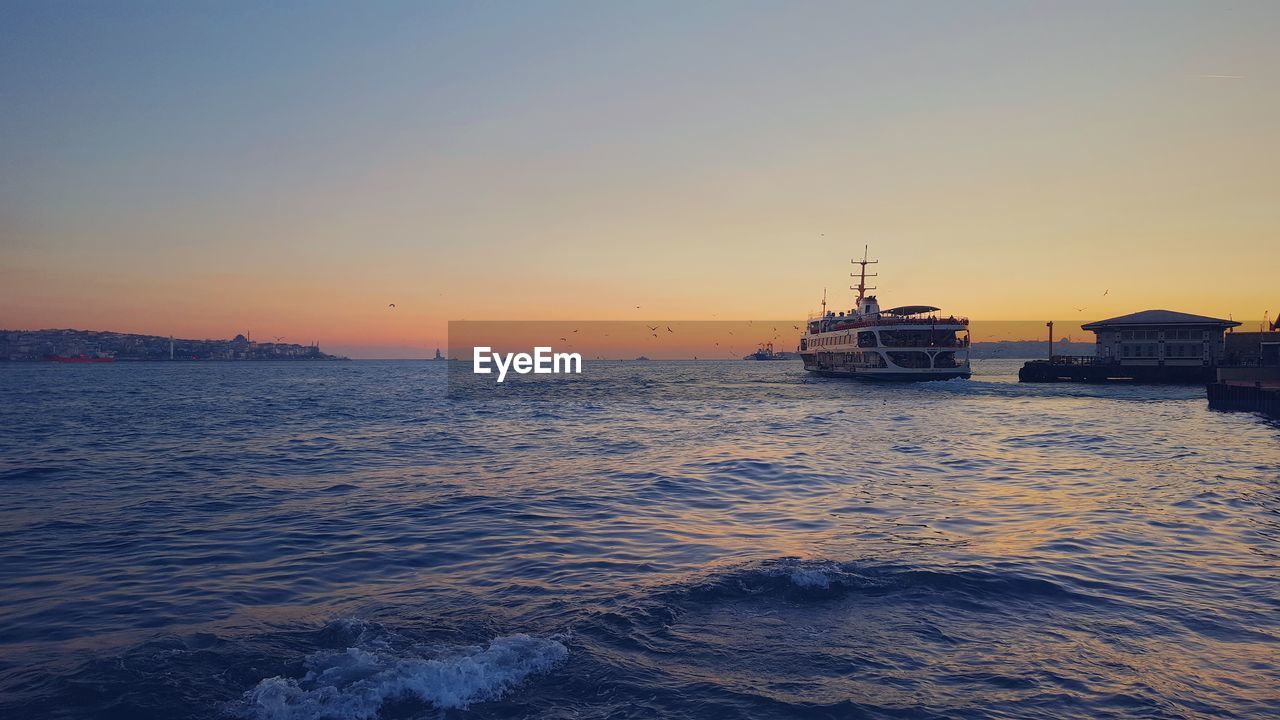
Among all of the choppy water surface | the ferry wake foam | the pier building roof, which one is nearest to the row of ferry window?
the pier building roof

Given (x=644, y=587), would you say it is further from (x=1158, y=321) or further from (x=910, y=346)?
(x=1158, y=321)

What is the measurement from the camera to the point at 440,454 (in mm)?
28594

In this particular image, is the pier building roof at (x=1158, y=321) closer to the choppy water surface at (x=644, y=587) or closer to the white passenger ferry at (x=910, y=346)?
the white passenger ferry at (x=910, y=346)

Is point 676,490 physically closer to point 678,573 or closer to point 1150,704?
point 678,573

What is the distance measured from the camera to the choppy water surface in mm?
7172

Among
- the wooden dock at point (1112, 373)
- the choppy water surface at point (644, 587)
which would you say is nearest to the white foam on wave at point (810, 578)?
the choppy water surface at point (644, 587)

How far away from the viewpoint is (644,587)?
34.7 feet

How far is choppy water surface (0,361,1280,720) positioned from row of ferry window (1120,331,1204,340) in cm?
7340

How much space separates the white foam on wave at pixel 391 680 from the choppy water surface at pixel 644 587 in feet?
0.13

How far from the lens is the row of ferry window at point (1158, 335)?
84.5 metres

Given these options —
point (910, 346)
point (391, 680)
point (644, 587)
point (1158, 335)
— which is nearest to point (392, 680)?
point (391, 680)

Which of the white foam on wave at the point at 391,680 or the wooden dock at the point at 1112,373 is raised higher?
the wooden dock at the point at 1112,373

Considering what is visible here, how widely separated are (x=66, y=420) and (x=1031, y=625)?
53.8m

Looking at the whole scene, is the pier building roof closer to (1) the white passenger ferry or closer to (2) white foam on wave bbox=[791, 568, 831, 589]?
(1) the white passenger ferry
